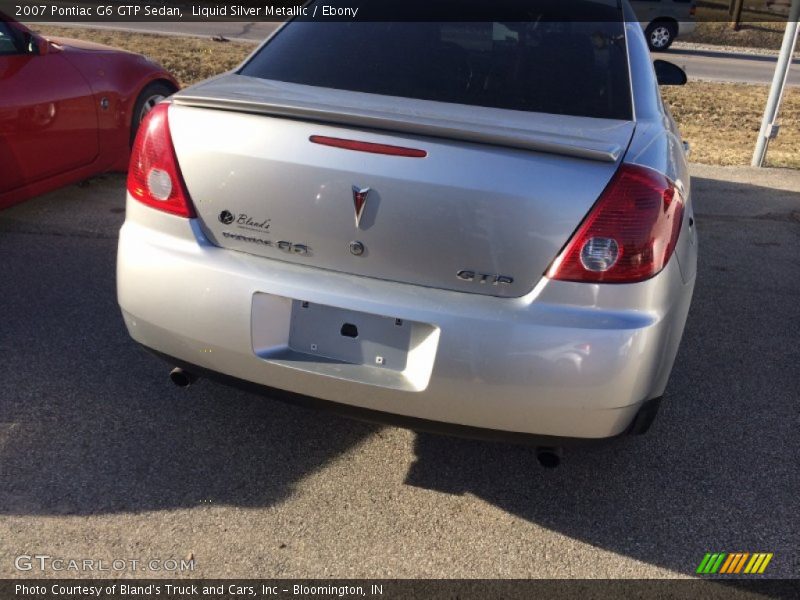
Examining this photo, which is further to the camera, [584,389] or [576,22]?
[576,22]

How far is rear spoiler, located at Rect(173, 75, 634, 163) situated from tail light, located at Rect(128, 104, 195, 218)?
113 millimetres

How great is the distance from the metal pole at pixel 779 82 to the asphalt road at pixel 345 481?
4.47 metres

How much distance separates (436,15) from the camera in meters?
3.05

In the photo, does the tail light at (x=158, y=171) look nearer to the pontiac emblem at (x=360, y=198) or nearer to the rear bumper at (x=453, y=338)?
the rear bumper at (x=453, y=338)

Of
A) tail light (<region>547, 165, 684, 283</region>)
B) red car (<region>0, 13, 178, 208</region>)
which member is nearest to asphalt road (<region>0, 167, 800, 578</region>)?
tail light (<region>547, 165, 684, 283</region>)

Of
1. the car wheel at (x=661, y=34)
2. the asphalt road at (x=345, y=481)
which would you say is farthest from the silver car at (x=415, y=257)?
the car wheel at (x=661, y=34)

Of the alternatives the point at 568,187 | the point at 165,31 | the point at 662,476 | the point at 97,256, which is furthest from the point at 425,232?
the point at 165,31

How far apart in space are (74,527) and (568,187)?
1.80 meters

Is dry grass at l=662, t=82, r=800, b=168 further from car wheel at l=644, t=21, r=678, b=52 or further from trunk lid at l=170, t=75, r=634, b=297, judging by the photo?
car wheel at l=644, t=21, r=678, b=52

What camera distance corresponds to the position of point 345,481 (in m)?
2.58

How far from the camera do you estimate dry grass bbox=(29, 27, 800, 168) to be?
27.6 feet

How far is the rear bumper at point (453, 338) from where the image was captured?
208cm

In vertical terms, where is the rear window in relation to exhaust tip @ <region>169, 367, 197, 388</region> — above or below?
above

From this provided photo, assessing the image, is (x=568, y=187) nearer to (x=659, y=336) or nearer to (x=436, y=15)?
(x=659, y=336)
